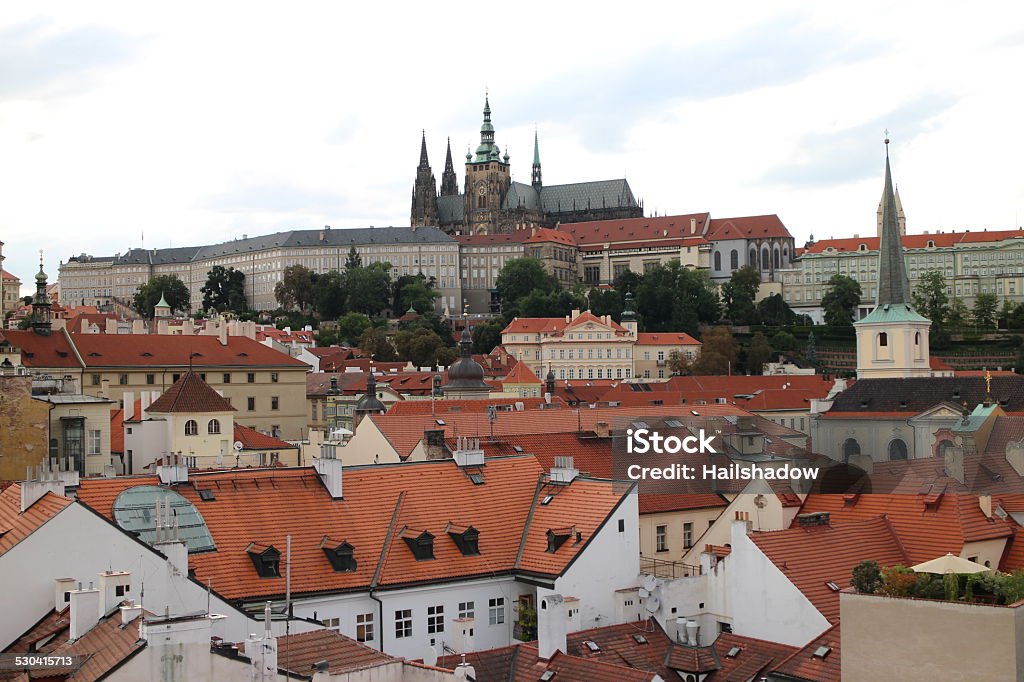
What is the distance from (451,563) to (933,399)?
4777 centimetres

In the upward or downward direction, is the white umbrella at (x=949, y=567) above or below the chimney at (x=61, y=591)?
above

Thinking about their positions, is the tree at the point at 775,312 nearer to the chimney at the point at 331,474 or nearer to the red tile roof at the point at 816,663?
the chimney at the point at 331,474

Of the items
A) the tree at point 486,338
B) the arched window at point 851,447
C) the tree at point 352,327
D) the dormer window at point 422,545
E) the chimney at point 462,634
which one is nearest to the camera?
the chimney at point 462,634

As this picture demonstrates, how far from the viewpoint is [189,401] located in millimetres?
49094

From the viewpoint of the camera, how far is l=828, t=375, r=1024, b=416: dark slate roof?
69.4 metres

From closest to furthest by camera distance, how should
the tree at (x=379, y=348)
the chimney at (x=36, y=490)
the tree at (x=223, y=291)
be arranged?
1. the chimney at (x=36, y=490)
2. the tree at (x=379, y=348)
3. the tree at (x=223, y=291)

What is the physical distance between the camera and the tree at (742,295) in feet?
520

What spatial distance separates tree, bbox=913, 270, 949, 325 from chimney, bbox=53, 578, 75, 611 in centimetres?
12970

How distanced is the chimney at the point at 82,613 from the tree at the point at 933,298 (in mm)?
132139

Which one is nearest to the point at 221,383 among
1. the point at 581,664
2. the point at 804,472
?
the point at 804,472

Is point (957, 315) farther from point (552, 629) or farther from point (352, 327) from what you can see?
point (552, 629)

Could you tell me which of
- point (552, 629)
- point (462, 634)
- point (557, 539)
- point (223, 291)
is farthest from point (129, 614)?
point (223, 291)

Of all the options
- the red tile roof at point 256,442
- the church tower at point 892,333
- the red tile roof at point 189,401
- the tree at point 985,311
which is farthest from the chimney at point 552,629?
the tree at point 985,311

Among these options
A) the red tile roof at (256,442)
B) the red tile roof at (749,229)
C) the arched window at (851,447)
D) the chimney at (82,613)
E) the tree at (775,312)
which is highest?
the red tile roof at (749,229)
